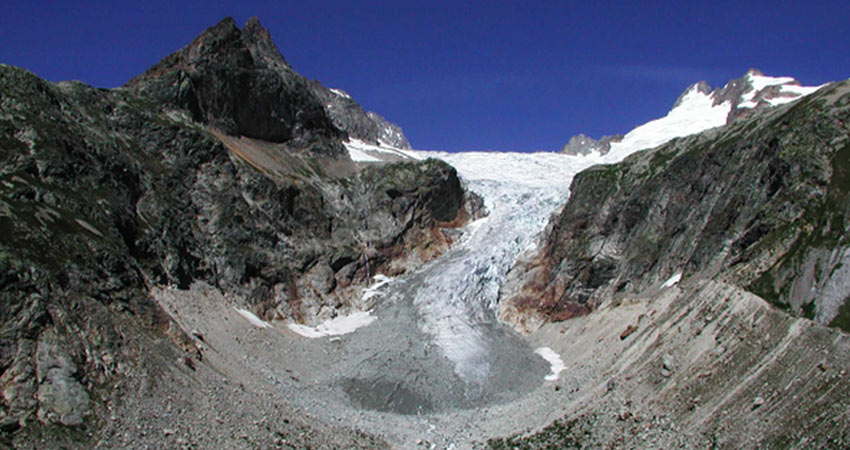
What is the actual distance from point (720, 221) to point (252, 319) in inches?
1163

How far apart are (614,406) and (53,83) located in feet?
149

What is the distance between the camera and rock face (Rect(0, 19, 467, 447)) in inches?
1089

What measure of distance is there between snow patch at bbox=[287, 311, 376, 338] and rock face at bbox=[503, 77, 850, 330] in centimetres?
1104

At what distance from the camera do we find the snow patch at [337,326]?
160 ft

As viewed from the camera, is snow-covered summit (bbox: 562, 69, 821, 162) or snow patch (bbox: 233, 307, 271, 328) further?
snow-covered summit (bbox: 562, 69, 821, 162)

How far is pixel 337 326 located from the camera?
51.0m

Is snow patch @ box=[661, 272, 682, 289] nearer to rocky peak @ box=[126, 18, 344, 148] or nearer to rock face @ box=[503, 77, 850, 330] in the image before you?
rock face @ box=[503, 77, 850, 330]

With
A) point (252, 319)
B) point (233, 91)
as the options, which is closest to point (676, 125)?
point (233, 91)

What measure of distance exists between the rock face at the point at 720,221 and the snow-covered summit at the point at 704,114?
65974mm

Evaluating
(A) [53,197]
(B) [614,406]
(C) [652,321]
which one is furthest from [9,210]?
(C) [652,321]

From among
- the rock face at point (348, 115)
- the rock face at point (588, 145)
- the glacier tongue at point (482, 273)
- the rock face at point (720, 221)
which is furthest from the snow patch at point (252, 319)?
the rock face at point (588, 145)

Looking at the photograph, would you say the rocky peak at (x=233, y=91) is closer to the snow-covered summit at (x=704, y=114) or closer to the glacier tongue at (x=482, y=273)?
the glacier tongue at (x=482, y=273)

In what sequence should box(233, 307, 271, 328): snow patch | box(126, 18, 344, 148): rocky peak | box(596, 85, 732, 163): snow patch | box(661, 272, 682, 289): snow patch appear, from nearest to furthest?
box(661, 272, 682, 289): snow patch → box(233, 307, 271, 328): snow patch → box(126, 18, 344, 148): rocky peak → box(596, 85, 732, 163): snow patch

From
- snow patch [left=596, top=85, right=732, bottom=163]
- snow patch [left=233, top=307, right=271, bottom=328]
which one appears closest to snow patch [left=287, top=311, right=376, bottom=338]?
snow patch [left=233, top=307, right=271, bottom=328]
